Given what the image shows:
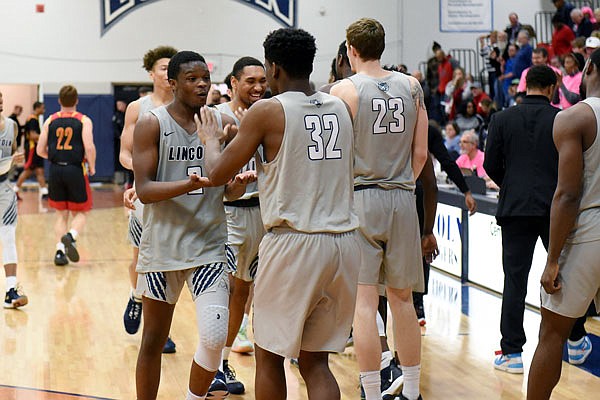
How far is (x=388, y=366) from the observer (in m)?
5.66

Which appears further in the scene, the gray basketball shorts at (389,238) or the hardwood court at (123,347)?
the hardwood court at (123,347)

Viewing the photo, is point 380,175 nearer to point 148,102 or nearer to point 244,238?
point 244,238

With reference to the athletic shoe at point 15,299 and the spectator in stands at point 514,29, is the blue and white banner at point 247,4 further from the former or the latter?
the athletic shoe at point 15,299

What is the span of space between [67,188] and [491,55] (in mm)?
10330

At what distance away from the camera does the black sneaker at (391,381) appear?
215 inches

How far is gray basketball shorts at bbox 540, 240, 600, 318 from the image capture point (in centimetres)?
437

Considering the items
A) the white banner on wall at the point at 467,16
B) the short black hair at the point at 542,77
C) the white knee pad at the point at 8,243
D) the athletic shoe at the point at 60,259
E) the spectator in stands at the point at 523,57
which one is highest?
the white banner on wall at the point at 467,16

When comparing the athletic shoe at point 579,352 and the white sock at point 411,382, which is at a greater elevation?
the white sock at point 411,382

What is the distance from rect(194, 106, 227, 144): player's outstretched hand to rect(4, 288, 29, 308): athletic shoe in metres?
4.63

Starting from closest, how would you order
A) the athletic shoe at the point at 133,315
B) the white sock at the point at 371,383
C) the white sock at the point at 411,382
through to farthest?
the white sock at the point at 371,383
the white sock at the point at 411,382
the athletic shoe at the point at 133,315

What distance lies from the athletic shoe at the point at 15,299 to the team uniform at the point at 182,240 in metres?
4.00

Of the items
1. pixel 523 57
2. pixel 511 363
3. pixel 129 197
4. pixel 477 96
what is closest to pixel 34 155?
pixel 477 96

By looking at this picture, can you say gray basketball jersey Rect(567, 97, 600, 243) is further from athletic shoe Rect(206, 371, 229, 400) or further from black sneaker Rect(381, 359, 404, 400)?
athletic shoe Rect(206, 371, 229, 400)

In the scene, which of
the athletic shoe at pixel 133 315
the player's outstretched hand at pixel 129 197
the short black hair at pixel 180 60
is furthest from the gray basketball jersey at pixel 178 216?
the athletic shoe at pixel 133 315
